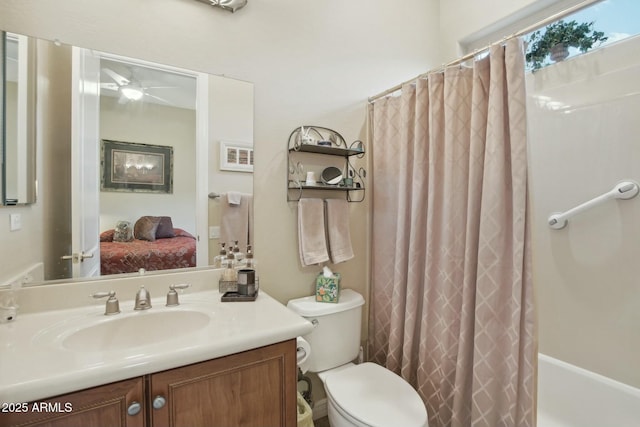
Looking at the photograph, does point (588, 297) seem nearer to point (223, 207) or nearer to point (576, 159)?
point (576, 159)

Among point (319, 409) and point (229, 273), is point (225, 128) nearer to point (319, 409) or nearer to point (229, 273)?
point (229, 273)

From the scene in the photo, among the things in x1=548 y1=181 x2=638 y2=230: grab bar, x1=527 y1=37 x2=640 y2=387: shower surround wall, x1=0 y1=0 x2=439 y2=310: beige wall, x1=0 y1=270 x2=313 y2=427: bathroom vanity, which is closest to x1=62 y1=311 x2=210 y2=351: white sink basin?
x1=0 y1=270 x2=313 y2=427: bathroom vanity

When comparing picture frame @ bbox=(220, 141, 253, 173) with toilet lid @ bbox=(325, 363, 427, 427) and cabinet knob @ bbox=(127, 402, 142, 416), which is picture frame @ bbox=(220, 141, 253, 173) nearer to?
cabinet knob @ bbox=(127, 402, 142, 416)

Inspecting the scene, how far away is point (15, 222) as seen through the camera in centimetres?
104

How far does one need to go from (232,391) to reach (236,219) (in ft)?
2.48

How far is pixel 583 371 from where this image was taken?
5.26ft

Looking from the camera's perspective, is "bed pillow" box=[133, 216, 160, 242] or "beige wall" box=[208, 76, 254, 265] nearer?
"bed pillow" box=[133, 216, 160, 242]

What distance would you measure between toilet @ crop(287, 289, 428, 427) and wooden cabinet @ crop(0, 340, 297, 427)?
323 millimetres

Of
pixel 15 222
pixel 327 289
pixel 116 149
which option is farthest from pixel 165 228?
pixel 327 289

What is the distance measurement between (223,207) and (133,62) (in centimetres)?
70

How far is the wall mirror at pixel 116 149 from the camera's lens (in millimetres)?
1088

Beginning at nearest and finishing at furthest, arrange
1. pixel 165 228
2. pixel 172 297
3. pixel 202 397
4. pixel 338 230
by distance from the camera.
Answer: pixel 202 397
pixel 172 297
pixel 165 228
pixel 338 230

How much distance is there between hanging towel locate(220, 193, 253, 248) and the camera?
4.58ft

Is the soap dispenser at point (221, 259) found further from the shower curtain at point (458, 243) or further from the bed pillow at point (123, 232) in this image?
Answer: the shower curtain at point (458, 243)
